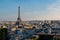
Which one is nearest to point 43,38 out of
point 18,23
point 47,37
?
point 47,37

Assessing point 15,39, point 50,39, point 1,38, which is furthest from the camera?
point 15,39

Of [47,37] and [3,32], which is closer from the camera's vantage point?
[47,37]

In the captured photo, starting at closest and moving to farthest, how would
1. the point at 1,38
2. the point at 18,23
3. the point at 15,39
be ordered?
1. the point at 1,38
2. the point at 15,39
3. the point at 18,23

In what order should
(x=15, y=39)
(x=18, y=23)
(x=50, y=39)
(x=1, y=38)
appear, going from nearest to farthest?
1. (x=50, y=39)
2. (x=1, y=38)
3. (x=15, y=39)
4. (x=18, y=23)

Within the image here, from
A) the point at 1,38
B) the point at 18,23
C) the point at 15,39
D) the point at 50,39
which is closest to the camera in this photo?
the point at 50,39

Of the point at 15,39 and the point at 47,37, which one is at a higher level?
the point at 47,37

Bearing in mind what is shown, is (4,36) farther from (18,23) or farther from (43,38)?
(18,23)

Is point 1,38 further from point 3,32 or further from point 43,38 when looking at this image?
point 43,38

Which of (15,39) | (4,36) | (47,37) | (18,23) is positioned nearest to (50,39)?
(47,37)

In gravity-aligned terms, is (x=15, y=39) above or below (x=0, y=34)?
below
